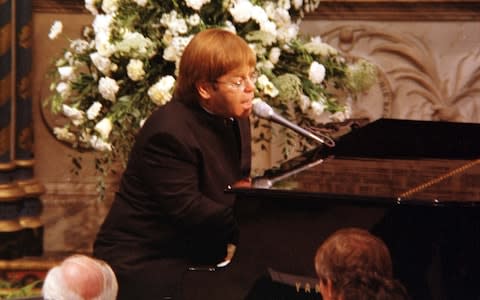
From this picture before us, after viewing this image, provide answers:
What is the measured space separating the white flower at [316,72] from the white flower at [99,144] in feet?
3.03

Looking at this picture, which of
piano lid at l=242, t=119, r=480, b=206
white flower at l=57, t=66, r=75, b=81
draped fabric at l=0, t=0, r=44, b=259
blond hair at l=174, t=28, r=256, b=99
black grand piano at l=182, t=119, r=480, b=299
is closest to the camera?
black grand piano at l=182, t=119, r=480, b=299

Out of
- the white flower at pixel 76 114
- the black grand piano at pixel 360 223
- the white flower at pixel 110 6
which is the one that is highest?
the white flower at pixel 110 6

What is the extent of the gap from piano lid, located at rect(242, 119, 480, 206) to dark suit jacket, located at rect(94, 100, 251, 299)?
0.20m

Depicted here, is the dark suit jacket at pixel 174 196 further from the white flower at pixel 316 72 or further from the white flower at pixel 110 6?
the white flower at pixel 110 6

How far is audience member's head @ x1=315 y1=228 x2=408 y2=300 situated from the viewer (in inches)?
101

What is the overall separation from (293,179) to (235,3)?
4.81 ft

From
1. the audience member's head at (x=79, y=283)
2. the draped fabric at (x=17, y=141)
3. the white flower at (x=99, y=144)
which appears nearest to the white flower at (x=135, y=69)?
the white flower at (x=99, y=144)

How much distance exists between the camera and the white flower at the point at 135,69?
463 cm

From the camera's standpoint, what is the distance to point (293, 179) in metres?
3.49

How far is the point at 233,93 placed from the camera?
377 cm

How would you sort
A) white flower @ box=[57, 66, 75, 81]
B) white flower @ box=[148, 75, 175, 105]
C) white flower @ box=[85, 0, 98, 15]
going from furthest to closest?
white flower @ box=[85, 0, 98, 15], white flower @ box=[57, 66, 75, 81], white flower @ box=[148, 75, 175, 105]

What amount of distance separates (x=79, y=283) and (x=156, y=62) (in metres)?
2.18

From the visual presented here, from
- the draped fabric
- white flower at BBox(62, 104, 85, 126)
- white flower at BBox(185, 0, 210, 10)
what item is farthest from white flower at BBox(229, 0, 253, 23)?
the draped fabric

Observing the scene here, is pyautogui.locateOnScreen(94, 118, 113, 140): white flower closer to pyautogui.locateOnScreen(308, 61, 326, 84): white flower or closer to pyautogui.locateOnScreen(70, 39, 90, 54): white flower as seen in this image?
pyautogui.locateOnScreen(70, 39, 90, 54): white flower
